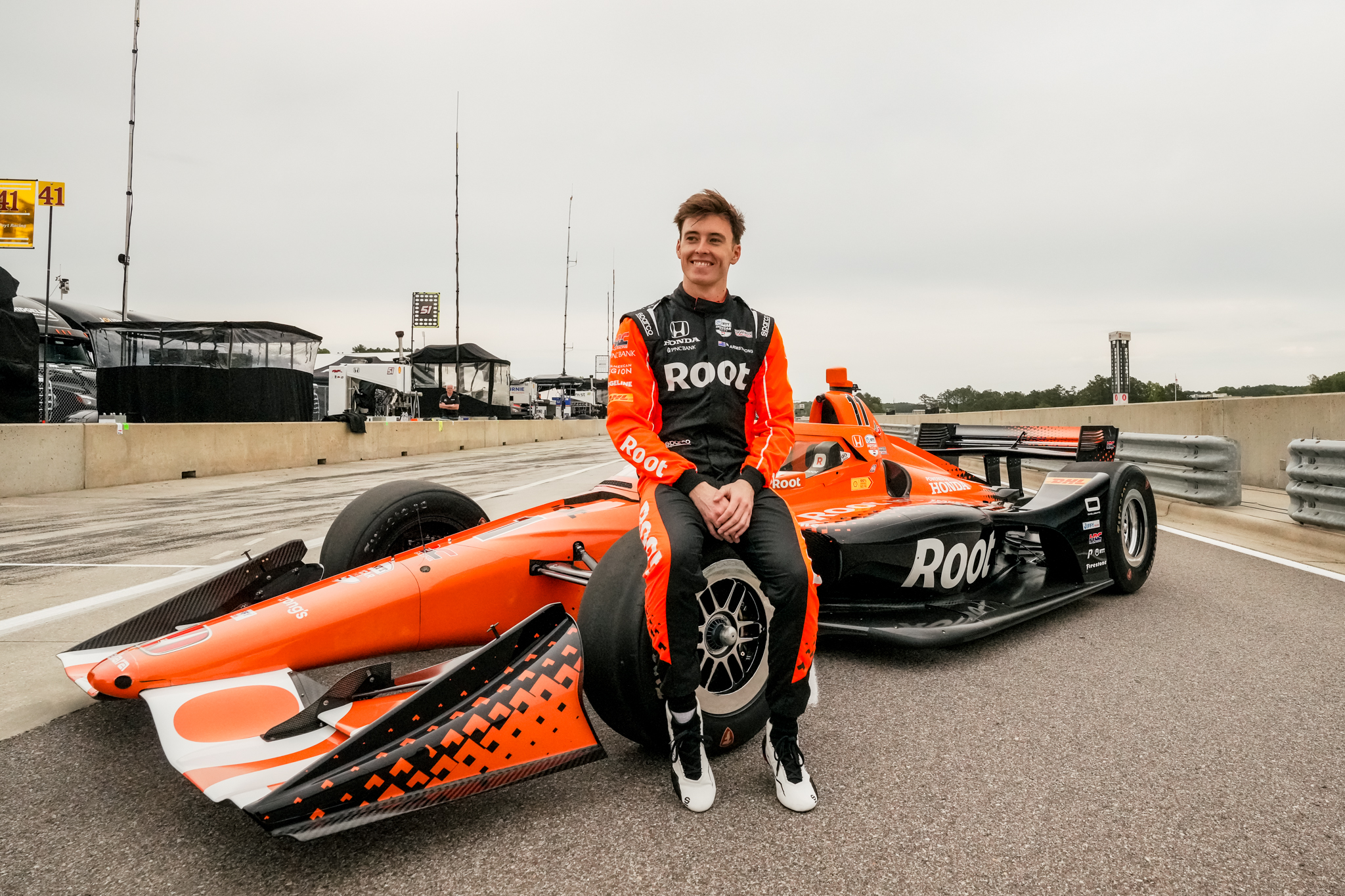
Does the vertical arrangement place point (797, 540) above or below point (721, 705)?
above

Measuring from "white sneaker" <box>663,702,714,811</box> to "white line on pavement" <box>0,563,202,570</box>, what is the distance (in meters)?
4.14

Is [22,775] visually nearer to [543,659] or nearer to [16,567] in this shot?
[543,659]

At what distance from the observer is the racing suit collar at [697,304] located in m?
2.47

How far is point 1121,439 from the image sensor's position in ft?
30.3

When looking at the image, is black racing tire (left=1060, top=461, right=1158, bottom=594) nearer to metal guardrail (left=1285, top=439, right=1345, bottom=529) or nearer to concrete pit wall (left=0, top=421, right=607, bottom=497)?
metal guardrail (left=1285, top=439, right=1345, bottom=529)

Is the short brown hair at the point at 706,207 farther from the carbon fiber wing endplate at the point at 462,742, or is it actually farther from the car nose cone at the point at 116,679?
the car nose cone at the point at 116,679

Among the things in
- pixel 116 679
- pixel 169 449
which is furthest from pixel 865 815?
pixel 169 449

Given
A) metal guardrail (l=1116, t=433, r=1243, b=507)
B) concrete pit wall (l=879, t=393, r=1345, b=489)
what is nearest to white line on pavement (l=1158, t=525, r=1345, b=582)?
metal guardrail (l=1116, t=433, r=1243, b=507)

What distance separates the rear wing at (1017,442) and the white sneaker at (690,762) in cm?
378

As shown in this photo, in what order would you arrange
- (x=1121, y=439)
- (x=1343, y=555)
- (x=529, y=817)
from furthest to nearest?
(x=1121, y=439) < (x=1343, y=555) < (x=529, y=817)

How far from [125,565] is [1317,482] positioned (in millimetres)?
8630

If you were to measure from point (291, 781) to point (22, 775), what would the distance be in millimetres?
1086

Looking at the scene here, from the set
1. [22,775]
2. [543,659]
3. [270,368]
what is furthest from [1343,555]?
[270,368]

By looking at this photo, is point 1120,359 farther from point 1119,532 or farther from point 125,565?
point 125,565
